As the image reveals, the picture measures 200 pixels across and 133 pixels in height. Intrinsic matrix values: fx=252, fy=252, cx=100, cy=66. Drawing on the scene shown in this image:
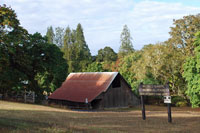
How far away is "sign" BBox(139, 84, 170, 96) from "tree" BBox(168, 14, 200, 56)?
28.7 m

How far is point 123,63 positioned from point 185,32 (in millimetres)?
19793

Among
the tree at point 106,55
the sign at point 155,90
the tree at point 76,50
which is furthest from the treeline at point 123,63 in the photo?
the tree at point 106,55

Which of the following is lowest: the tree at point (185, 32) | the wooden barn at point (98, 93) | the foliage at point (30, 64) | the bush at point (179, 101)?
the bush at point (179, 101)

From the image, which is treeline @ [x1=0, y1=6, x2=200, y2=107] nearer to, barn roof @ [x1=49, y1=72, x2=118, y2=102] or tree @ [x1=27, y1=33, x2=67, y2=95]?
tree @ [x1=27, y1=33, x2=67, y2=95]

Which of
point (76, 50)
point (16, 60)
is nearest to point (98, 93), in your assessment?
point (16, 60)

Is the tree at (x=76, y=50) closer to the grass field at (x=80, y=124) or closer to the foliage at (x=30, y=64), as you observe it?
the foliage at (x=30, y=64)

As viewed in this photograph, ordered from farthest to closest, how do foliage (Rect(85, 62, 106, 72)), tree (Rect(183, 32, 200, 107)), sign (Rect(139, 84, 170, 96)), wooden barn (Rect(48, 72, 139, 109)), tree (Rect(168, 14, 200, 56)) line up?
1. foliage (Rect(85, 62, 106, 72))
2. tree (Rect(168, 14, 200, 56))
3. wooden barn (Rect(48, 72, 139, 109))
4. tree (Rect(183, 32, 200, 107))
5. sign (Rect(139, 84, 170, 96))

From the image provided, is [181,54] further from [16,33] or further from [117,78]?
[16,33]

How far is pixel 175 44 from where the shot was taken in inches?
1875

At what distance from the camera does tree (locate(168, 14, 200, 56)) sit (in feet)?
152

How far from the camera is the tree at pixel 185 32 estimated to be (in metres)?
46.2

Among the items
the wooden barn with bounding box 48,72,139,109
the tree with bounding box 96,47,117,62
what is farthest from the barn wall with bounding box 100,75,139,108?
the tree with bounding box 96,47,117,62

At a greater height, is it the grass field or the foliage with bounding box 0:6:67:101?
the foliage with bounding box 0:6:67:101

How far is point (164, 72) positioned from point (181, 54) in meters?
4.92
